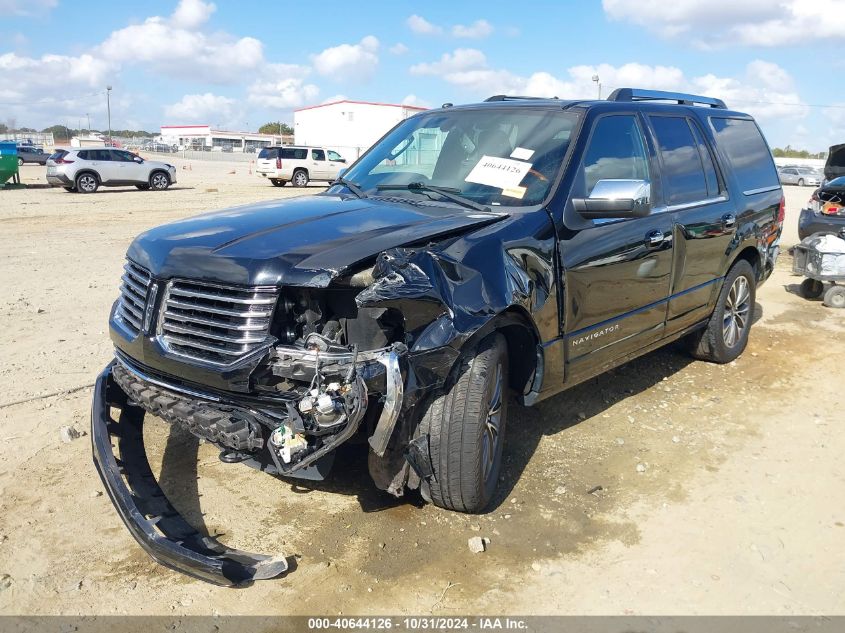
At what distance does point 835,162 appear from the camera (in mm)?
12844

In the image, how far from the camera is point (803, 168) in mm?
43969

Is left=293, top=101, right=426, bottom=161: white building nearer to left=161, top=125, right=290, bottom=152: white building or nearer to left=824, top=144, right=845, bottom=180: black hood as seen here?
left=161, top=125, right=290, bottom=152: white building

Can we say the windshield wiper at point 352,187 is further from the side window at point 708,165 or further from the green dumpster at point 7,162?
the green dumpster at point 7,162

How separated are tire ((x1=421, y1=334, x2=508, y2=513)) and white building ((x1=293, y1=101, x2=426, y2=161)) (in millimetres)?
55007

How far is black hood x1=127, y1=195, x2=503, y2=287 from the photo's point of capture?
2.91 metres

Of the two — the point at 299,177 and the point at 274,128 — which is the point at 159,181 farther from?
the point at 274,128

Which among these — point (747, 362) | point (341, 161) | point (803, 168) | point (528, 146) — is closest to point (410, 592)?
point (528, 146)

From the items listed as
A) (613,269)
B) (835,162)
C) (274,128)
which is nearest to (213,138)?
(274,128)

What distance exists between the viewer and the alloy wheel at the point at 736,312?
5891 millimetres

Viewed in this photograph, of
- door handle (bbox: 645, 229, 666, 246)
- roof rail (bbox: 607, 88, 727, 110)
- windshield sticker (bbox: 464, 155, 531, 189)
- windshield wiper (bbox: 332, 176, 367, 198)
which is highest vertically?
roof rail (bbox: 607, 88, 727, 110)

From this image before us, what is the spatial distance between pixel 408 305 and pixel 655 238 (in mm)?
2224

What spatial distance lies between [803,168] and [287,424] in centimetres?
4891

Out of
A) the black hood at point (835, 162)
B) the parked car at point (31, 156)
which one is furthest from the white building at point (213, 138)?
the black hood at point (835, 162)

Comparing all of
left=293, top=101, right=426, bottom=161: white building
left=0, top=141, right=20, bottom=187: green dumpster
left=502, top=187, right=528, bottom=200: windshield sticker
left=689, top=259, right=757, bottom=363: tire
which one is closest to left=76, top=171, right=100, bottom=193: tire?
left=0, top=141, right=20, bottom=187: green dumpster
